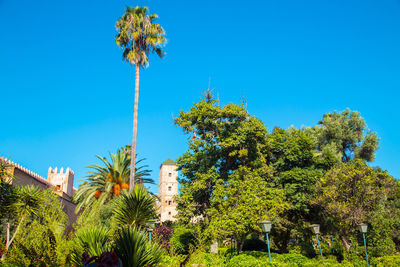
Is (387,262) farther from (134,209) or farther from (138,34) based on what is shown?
(138,34)

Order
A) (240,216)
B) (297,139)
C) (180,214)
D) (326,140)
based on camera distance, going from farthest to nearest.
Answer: (326,140)
(297,139)
(180,214)
(240,216)

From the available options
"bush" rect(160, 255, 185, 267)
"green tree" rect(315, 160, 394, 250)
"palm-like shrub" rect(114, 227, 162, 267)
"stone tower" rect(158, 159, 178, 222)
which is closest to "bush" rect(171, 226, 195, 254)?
"green tree" rect(315, 160, 394, 250)

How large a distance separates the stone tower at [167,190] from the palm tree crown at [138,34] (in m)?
45.2

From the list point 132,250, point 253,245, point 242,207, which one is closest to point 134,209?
point 132,250

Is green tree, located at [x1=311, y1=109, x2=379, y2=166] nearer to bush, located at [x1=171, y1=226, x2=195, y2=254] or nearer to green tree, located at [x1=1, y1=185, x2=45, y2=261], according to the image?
bush, located at [x1=171, y1=226, x2=195, y2=254]

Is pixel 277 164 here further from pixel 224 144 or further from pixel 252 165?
pixel 224 144

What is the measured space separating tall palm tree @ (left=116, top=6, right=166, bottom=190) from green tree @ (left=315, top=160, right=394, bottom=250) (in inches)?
567

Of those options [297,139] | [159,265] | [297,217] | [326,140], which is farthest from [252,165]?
[159,265]

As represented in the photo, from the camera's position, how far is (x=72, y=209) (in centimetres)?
3384

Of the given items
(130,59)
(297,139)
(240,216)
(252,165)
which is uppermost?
(130,59)

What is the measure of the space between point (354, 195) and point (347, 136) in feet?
48.3

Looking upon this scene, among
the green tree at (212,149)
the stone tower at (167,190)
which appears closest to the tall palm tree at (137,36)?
the green tree at (212,149)

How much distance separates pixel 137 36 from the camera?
21578 millimetres

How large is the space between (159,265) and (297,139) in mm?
21378
